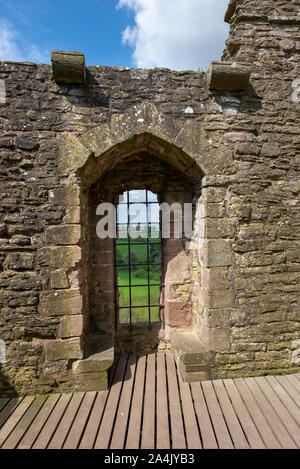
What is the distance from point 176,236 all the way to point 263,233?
1.31m

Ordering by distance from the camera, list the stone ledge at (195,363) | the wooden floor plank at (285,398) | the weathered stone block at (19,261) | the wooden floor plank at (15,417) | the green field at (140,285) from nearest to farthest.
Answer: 1. the wooden floor plank at (15,417)
2. the wooden floor plank at (285,398)
3. the weathered stone block at (19,261)
4. the stone ledge at (195,363)
5. the green field at (140,285)

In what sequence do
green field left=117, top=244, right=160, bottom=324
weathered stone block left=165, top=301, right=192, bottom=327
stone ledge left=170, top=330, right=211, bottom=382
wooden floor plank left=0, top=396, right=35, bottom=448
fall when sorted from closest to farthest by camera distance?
wooden floor plank left=0, top=396, right=35, bottom=448 < stone ledge left=170, top=330, right=211, bottom=382 < weathered stone block left=165, top=301, right=192, bottom=327 < green field left=117, top=244, right=160, bottom=324

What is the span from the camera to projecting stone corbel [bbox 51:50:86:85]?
277 cm

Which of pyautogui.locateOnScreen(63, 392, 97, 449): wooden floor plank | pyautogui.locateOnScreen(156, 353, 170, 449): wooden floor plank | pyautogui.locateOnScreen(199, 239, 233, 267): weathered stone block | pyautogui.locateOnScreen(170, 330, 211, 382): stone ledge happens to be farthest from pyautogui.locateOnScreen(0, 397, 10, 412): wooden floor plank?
pyautogui.locateOnScreen(199, 239, 233, 267): weathered stone block

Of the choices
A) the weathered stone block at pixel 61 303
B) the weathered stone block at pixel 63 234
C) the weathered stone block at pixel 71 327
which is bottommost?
the weathered stone block at pixel 71 327

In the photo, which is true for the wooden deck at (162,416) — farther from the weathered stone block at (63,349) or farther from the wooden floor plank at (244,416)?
the weathered stone block at (63,349)

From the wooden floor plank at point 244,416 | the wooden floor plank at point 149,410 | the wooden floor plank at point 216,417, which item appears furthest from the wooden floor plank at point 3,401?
the wooden floor plank at point 244,416

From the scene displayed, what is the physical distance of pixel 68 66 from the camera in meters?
2.79

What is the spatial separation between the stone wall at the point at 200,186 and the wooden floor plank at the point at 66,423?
0.15m

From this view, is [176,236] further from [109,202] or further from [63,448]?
[63,448]

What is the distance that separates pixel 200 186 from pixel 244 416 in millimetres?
2663

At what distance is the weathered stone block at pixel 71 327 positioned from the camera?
3000 millimetres

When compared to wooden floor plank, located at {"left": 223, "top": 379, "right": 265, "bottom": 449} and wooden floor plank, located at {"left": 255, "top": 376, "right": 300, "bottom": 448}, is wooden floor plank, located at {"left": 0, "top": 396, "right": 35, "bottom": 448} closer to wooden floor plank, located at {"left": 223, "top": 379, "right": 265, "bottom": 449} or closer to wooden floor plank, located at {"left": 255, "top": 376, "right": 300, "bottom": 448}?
wooden floor plank, located at {"left": 223, "top": 379, "right": 265, "bottom": 449}
